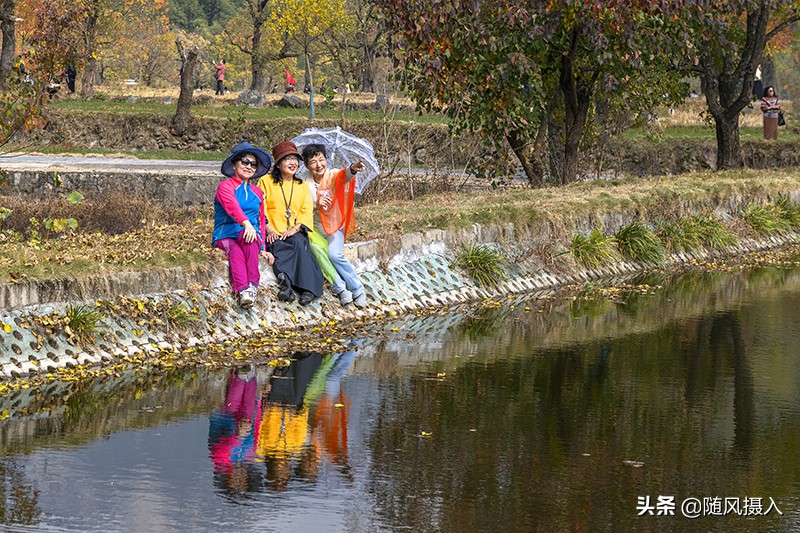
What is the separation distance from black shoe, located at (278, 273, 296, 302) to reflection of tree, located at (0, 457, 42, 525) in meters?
5.21

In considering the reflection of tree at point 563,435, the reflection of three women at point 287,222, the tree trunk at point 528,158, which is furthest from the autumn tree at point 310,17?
the reflection of tree at point 563,435

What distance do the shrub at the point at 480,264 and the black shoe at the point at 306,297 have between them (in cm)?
294

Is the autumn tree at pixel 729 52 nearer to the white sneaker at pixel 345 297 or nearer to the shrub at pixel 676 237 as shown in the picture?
the shrub at pixel 676 237

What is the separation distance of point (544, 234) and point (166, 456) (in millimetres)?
9797

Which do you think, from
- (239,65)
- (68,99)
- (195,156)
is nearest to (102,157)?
(195,156)

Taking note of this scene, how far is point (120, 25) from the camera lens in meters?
63.2

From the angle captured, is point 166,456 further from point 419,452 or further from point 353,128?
point 353,128

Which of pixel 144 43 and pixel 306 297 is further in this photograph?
pixel 144 43

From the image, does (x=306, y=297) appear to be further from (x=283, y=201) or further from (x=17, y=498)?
(x=17, y=498)

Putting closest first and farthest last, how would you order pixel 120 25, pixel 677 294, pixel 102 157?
pixel 677 294, pixel 102 157, pixel 120 25

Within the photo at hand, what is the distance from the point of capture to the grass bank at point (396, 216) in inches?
502

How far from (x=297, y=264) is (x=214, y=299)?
1154mm

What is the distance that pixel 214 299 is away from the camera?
1279 cm

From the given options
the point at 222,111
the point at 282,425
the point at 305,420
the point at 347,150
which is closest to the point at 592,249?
the point at 347,150
